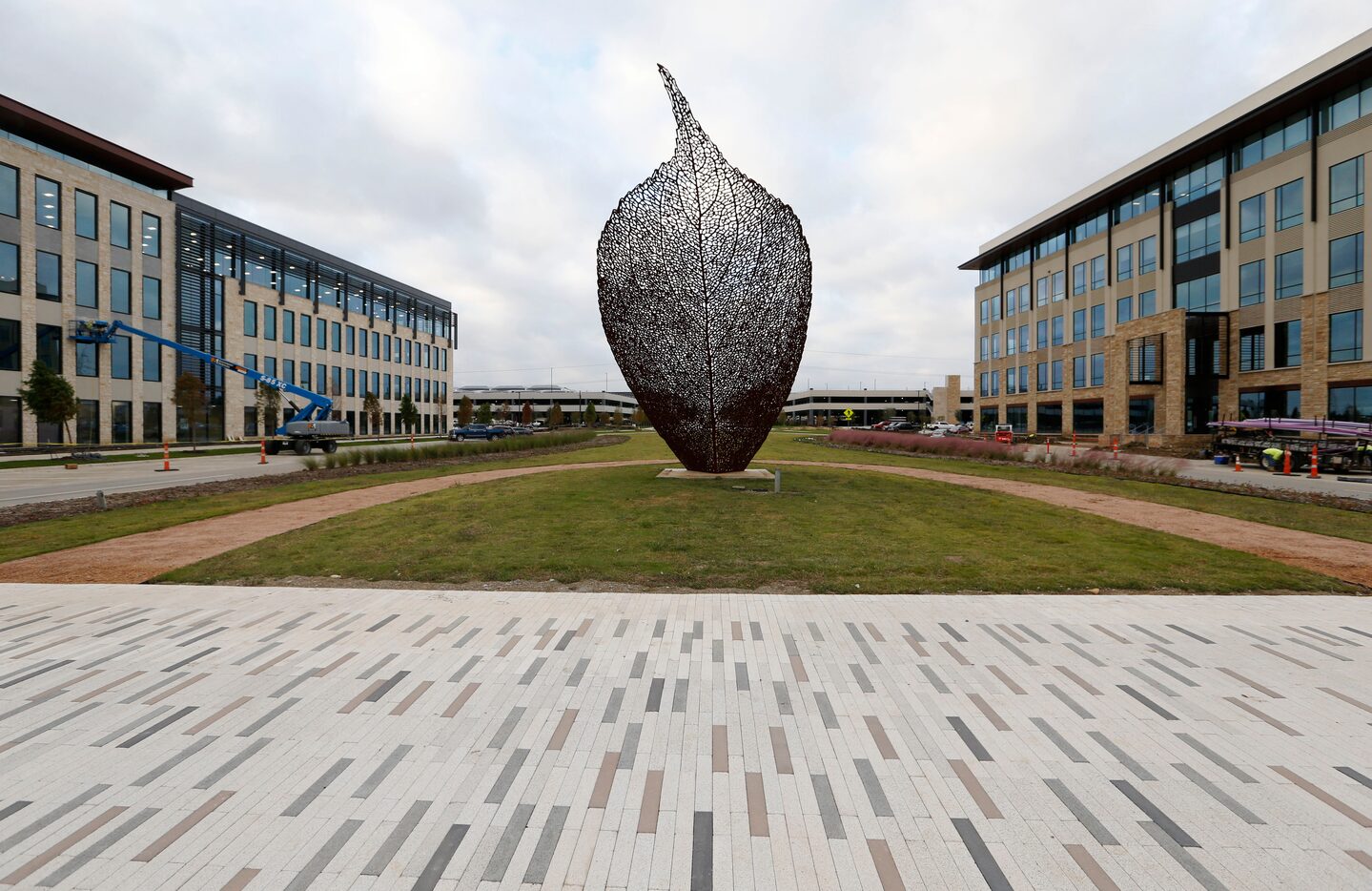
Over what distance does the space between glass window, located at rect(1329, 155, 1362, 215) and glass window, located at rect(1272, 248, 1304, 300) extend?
8.15ft

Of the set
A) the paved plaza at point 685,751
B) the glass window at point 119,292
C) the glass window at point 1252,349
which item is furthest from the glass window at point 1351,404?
the glass window at point 119,292

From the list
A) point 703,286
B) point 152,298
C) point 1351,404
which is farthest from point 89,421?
point 1351,404

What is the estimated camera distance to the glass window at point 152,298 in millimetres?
40375

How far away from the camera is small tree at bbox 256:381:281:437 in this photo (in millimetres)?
42156

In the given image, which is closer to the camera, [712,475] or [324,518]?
[324,518]

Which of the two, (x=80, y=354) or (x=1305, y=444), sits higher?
(x=80, y=354)

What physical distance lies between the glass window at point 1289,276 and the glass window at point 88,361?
6909 centimetres

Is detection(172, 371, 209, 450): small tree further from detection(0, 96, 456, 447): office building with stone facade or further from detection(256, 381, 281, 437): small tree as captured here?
detection(256, 381, 281, 437): small tree

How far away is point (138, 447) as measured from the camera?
121 ft

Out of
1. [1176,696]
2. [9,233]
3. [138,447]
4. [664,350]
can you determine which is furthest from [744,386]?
[9,233]

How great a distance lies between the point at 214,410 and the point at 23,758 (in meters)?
53.4

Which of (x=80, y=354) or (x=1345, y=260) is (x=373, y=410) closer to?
(x=80, y=354)

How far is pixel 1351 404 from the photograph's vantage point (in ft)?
96.7

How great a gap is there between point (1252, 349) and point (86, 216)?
7026 centimetres
